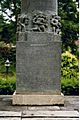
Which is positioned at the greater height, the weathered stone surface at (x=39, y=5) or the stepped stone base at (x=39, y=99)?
the weathered stone surface at (x=39, y=5)

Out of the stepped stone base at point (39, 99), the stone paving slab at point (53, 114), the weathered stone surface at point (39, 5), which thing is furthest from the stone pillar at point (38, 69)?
the stone paving slab at point (53, 114)

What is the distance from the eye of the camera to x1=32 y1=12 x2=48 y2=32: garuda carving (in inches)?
374

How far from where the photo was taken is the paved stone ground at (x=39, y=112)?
7367 millimetres

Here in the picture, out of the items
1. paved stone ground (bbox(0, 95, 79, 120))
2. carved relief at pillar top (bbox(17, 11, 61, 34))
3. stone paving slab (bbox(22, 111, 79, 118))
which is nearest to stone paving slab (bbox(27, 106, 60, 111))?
paved stone ground (bbox(0, 95, 79, 120))

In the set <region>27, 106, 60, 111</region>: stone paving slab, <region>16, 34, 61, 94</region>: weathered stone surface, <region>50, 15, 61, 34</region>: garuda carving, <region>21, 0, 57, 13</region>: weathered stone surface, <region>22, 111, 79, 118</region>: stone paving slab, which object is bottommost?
<region>27, 106, 60, 111</region>: stone paving slab

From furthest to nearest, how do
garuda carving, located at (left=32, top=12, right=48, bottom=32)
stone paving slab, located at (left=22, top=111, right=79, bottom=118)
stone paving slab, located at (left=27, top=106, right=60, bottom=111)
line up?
1. garuda carving, located at (left=32, top=12, right=48, bottom=32)
2. stone paving slab, located at (left=27, top=106, right=60, bottom=111)
3. stone paving slab, located at (left=22, top=111, right=79, bottom=118)

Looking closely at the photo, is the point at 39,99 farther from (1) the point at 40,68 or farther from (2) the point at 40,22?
(2) the point at 40,22

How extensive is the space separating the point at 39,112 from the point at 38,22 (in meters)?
2.69

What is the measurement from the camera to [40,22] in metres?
9.52

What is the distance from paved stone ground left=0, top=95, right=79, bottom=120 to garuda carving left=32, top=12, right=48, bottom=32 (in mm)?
2154

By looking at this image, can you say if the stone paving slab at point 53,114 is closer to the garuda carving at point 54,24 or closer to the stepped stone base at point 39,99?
the stepped stone base at point 39,99

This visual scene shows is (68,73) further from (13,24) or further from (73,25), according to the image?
(13,24)

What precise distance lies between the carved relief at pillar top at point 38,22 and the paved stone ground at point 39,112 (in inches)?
82.0

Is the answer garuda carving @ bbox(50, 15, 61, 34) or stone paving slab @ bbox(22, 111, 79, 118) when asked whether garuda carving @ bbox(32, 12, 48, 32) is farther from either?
stone paving slab @ bbox(22, 111, 79, 118)
